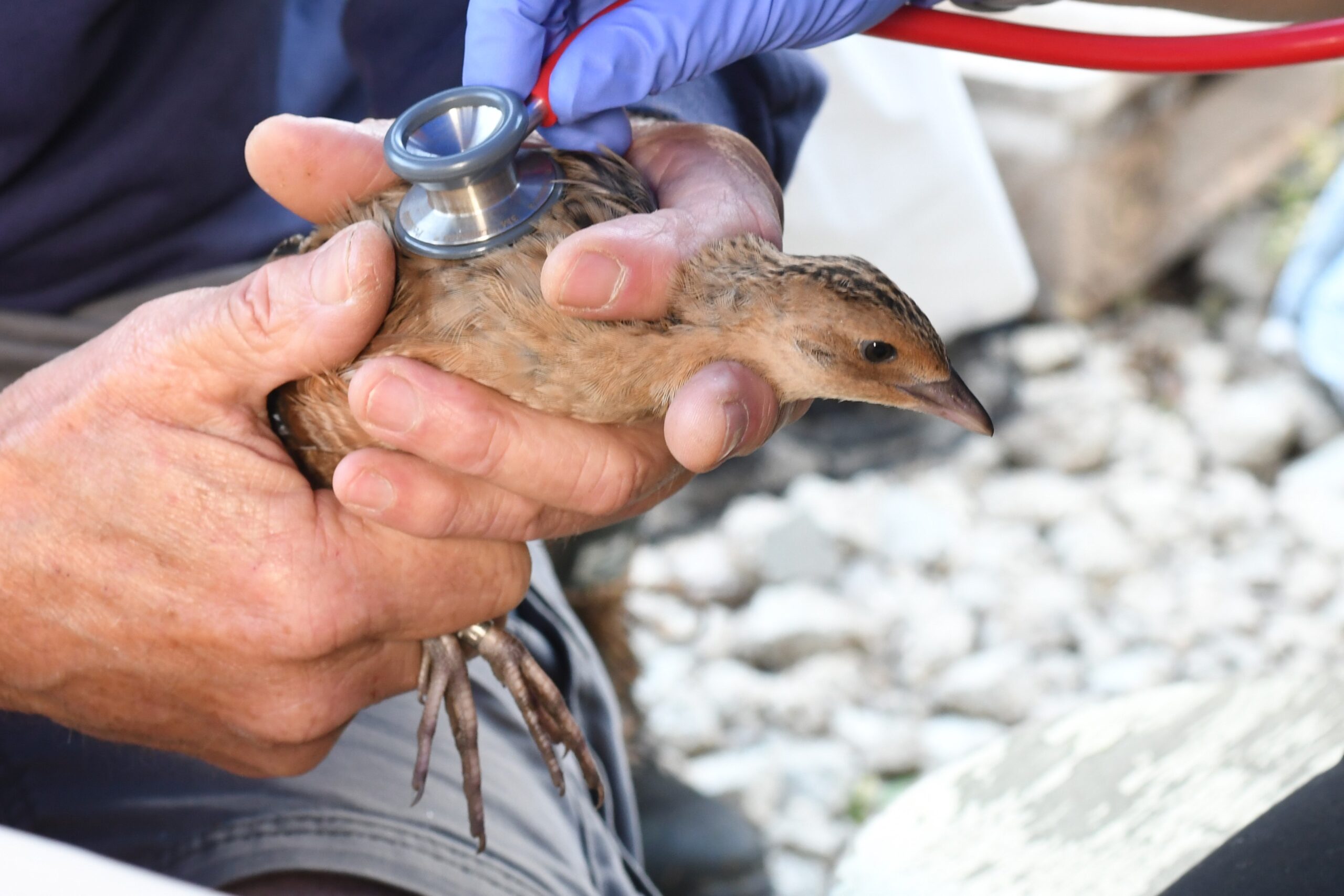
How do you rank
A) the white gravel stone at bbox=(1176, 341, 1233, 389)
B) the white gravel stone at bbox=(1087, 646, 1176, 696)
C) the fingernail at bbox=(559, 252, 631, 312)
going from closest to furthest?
1. the fingernail at bbox=(559, 252, 631, 312)
2. the white gravel stone at bbox=(1087, 646, 1176, 696)
3. the white gravel stone at bbox=(1176, 341, 1233, 389)

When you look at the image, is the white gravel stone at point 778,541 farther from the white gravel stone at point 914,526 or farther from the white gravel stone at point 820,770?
the white gravel stone at point 820,770

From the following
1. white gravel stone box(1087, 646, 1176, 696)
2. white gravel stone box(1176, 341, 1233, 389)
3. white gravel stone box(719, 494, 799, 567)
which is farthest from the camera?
white gravel stone box(1176, 341, 1233, 389)

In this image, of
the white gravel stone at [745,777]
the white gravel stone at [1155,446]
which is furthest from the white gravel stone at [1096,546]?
the white gravel stone at [745,777]

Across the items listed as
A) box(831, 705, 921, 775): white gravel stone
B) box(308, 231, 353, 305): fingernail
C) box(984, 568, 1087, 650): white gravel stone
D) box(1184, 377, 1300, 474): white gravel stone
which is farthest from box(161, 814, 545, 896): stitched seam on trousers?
box(1184, 377, 1300, 474): white gravel stone

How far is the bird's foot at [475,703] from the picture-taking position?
77.2 inches

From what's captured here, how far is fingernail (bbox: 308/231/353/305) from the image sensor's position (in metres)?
1.56

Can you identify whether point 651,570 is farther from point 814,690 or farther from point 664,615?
point 814,690

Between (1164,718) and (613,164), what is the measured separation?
4.25ft

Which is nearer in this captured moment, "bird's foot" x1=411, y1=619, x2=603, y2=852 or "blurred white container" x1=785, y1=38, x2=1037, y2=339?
"bird's foot" x1=411, y1=619, x2=603, y2=852

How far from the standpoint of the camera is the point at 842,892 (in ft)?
6.48

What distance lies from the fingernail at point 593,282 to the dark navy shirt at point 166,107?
0.73 metres

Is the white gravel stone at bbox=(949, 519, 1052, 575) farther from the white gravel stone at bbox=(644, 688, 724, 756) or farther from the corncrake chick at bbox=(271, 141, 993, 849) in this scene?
the corncrake chick at bbox=(271, 141, 993, 849)

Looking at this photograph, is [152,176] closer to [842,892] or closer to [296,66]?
[296,66]

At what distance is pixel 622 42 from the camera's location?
1.64m
